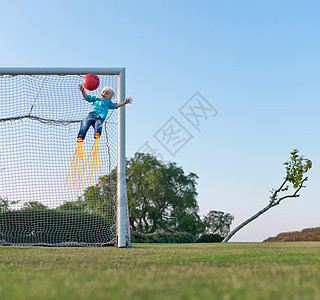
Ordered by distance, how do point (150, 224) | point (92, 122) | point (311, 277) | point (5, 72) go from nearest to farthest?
point (311, 277), point (92, 122), point (5, 72), point (150, 224)

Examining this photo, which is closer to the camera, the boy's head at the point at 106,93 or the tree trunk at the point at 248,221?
the boy's head at the point at 106,93

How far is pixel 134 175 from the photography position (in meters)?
25.8

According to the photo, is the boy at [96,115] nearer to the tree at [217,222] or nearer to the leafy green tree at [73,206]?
the leafy green tree at [73,206]

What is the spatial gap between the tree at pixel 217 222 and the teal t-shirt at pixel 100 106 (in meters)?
19.0

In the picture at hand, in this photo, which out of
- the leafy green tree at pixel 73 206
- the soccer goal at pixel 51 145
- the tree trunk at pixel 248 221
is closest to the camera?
the soccer goal at pixel 51 145

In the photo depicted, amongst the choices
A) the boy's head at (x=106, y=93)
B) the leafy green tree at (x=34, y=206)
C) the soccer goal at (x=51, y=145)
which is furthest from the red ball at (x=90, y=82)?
the leafy green tree at (x=34, y=206)

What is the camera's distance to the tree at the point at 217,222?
25047 millimetres

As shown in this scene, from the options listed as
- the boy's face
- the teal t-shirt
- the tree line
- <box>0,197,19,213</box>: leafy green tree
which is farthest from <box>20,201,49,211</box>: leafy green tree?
the tree line

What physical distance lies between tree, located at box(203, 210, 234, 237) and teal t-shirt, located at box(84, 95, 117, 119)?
18978 millimetres

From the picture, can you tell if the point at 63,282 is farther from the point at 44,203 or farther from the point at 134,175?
the point at 134,175

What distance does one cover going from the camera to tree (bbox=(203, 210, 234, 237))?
82.2 ft

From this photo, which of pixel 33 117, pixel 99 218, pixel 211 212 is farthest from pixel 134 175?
pixel 33 117

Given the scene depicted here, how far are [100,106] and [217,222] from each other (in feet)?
64.1

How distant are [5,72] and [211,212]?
19.2 meters
